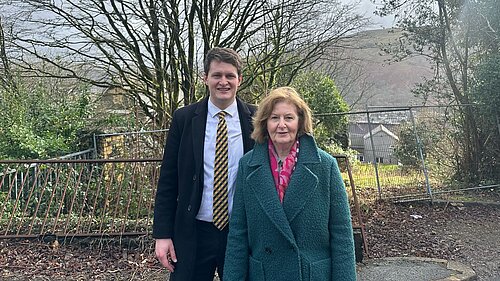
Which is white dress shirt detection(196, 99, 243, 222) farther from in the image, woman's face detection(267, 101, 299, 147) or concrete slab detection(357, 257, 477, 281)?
concrete slab detection(357, 257, 477, 281)

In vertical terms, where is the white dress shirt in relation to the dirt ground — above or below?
above

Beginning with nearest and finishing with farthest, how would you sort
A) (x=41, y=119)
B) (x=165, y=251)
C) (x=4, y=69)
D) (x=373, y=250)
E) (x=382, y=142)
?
(x=165, y=251)
(x=373, y=250)
(x=382, y=142)
(x=41, y=119)
(x=4, y=69)

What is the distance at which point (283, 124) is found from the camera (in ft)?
6.33

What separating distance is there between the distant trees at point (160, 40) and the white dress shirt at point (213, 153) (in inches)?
281

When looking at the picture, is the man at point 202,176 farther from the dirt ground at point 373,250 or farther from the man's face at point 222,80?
the dirt ground at point 373,250

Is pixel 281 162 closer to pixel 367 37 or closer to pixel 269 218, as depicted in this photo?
pixel 269 218

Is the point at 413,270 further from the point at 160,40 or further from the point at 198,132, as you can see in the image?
the point at 160,40

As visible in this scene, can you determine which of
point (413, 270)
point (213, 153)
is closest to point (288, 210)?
point (213, 153)

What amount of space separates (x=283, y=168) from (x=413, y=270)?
2967 mm

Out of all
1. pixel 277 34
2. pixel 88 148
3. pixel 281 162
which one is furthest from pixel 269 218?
A: pixel 277 34

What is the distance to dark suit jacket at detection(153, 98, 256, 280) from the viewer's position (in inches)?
89.6

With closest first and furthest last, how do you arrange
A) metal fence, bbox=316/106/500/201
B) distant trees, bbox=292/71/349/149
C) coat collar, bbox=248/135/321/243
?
coat collar, bbox=248/135/321/243
metal fence, bbox=316/106/500/201
distant trees, bbox=292/71/349/149

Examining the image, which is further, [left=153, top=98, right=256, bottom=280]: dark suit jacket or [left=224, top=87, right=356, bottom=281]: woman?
[left=153, top=98, right=256, bottom=280]: dark suit jacket

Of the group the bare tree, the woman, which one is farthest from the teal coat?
the bare tree
